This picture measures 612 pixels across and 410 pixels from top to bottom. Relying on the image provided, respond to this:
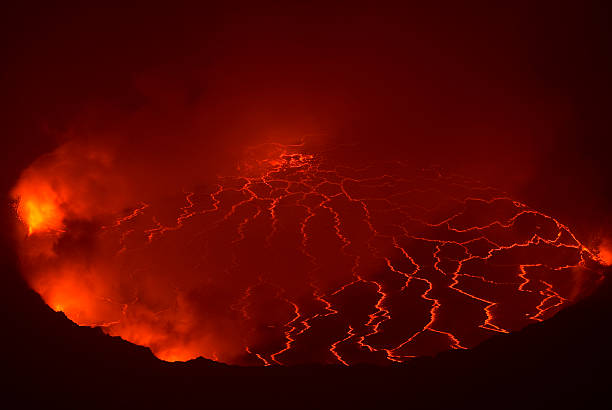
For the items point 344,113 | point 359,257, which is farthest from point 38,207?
point 344,113

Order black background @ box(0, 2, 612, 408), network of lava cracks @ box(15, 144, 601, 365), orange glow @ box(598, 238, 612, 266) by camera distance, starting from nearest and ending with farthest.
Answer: black background @ box(0, 2, 612, 408)
network of lava cracks @ box(15, 144, 601, 365)
orange glow @ box(598, 238, 612, 266)

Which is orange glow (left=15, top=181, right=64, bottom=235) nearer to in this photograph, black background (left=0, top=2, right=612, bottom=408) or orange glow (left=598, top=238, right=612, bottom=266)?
black background (left=0, top=2, right=612, bottom=408)

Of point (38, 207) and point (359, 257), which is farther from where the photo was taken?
point (38, 207)

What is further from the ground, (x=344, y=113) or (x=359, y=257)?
(x=344, y=113)

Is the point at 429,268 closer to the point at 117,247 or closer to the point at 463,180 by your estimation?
the point at 463,180

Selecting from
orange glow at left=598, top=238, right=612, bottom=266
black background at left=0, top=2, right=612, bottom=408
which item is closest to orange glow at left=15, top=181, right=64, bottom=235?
black background at left=0, top=2, right=612, bottom=408

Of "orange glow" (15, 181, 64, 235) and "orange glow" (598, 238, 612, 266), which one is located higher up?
"orange glow" (15, 181, 64, 235)

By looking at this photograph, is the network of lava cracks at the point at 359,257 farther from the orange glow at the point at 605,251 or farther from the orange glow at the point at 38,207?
the orange glow at the point at 38,207

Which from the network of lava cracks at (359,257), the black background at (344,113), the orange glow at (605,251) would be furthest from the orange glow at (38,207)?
the orange glow at (605,251)

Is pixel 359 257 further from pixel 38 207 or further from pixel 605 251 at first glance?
pixel 38 207
